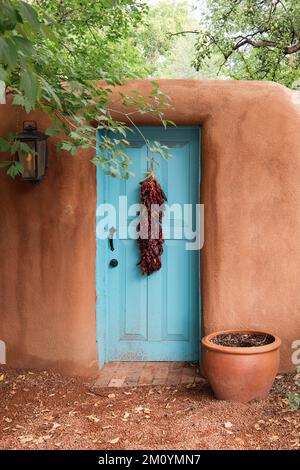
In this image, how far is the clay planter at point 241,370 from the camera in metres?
3.62

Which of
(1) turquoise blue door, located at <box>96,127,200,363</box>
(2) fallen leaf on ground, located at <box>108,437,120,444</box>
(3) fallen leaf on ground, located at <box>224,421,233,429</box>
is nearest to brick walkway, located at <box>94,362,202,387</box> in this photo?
(1) turquoise blue door, located at <box>96,127,200,363</box>

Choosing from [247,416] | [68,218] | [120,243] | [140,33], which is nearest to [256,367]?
[247,416]

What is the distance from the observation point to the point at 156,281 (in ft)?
15.2

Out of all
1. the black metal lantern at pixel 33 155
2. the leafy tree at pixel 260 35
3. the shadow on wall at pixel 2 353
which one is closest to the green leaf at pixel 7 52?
the black metal lantern at pixel 33 155

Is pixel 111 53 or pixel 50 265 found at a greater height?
pixel 111 53

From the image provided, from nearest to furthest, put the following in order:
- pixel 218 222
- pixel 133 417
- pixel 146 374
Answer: pixel 133 417
pixel 218 222
pixel 146 374

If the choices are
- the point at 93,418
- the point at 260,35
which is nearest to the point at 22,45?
the point at 93,418

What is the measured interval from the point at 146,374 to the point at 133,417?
2.80 feet

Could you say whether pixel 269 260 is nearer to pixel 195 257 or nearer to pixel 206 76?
pixel 195 257

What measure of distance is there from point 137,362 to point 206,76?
734 inches

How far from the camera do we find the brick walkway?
13.9ft

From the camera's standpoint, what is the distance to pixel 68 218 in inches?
170

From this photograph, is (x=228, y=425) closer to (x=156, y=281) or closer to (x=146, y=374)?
(x=146, y=374)

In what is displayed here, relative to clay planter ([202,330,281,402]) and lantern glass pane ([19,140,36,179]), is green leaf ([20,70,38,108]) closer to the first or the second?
lantern glass pane ([19,140,36,179])
